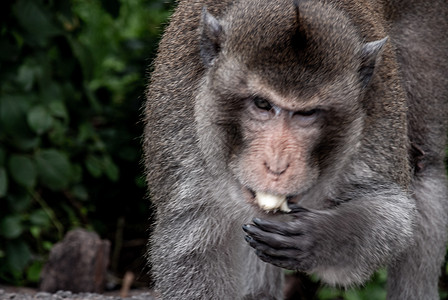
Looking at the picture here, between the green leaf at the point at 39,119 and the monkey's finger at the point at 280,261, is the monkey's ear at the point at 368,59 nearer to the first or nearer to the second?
the monkey's finger at the point at 280,261

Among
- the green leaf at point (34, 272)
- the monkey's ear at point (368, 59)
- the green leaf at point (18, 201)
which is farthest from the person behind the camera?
the green leaf at point (34, 272)

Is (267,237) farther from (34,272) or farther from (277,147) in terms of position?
(34,272)

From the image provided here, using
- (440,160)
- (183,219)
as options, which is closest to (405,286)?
(440,160)

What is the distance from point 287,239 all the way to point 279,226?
3.2 inches

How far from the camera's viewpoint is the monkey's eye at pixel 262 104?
14.4 feet

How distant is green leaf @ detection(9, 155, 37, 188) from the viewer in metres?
6.95

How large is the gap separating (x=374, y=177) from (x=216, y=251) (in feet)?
3.32

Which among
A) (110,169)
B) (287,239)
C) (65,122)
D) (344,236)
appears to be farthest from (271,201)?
(110,169)

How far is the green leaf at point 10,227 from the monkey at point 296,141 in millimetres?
1954

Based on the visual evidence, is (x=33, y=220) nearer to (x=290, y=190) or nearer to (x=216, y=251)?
(x=216, y=251)

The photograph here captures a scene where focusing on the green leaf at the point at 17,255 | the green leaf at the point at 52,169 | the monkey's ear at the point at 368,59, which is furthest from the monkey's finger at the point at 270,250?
the green leaf at the point at 17,255

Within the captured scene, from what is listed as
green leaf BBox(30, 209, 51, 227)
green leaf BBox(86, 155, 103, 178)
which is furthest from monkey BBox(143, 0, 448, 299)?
green leaf BBox(86, 155, 103, 178)

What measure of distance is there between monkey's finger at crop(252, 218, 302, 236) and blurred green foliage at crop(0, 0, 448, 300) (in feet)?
7.47

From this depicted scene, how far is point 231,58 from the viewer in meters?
4.59
